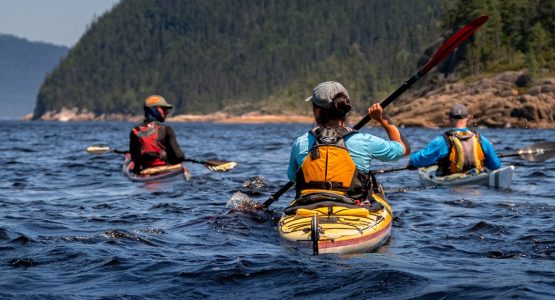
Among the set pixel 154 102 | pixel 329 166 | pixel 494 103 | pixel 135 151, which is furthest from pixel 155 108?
pixel 494 103

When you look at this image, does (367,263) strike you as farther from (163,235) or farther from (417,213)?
(417,213)

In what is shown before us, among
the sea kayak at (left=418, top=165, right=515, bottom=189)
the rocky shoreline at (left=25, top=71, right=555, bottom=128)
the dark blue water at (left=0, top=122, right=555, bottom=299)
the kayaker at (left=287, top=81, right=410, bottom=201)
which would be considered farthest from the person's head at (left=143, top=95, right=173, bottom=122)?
the rocky shoreline at (left=25, top=71, right=555, bottom=128)

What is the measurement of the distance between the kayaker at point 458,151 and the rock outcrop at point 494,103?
49.9 m

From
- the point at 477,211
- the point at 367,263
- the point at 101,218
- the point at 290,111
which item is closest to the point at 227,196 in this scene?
the point at 101,218

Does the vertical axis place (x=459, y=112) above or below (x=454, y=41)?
below

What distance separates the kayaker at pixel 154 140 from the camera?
15727mm

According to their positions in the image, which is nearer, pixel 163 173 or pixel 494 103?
pixel 163 173

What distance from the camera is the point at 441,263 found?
7.64 meters

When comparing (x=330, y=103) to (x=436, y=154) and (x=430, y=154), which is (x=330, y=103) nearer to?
(x=430, y=154)

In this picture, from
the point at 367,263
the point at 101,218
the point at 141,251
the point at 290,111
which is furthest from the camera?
the point at 290,111

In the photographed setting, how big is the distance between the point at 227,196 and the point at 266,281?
7.61m

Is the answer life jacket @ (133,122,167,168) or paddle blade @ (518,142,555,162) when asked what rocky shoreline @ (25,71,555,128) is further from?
life jacket @ (133,122,167,168)

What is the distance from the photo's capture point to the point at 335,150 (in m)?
8.26

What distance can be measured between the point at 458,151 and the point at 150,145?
6.10 meters
